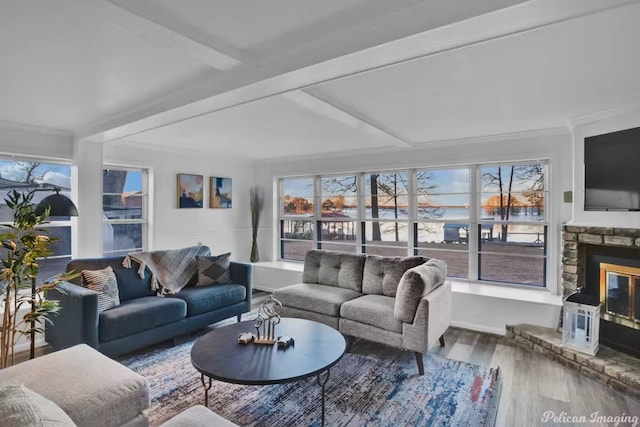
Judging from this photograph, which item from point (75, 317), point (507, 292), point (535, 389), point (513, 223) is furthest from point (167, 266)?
point (513, 223)

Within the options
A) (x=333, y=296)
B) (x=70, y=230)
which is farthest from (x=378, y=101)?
(x=70, y=230)

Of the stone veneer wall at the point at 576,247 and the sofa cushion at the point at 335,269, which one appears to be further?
the sofa cushion at the point at 335,269

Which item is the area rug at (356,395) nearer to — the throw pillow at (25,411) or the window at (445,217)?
the throw pillow at (25,411)

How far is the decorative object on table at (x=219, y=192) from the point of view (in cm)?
557

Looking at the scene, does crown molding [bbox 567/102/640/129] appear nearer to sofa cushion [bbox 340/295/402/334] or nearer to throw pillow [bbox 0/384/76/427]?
sofa cushion [bbox 340/295/402/334]

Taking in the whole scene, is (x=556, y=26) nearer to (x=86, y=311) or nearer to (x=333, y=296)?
(x=333, y=296)

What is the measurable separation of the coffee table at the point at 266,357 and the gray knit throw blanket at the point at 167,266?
1416 millimetres

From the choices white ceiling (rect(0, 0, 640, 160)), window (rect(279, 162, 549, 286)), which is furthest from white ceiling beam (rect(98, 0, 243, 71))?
window (rect(279, 162, 549, 286))

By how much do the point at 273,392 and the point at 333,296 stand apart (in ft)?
4.08

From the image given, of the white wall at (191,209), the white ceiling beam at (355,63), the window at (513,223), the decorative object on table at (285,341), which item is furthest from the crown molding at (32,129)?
the window at (513,223)

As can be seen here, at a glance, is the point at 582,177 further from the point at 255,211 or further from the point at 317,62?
the point at 255,211

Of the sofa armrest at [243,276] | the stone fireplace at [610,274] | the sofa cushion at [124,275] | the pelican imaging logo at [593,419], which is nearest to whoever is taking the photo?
the pelican imaging logo at [593,419]

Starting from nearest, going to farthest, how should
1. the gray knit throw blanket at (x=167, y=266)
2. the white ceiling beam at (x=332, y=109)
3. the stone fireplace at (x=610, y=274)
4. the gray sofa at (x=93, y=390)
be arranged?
1. the gray sofa at (x=93, y=390)
2. the white ceiling beam at (x=332, y=109)
3. the stone fireplace at (x=610, y=274)
4. the gray knit throw blanket at (x=167, y=266)

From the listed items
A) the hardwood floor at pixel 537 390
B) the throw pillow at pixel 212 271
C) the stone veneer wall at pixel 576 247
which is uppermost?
the stone veneer wall at pixel 576 247
